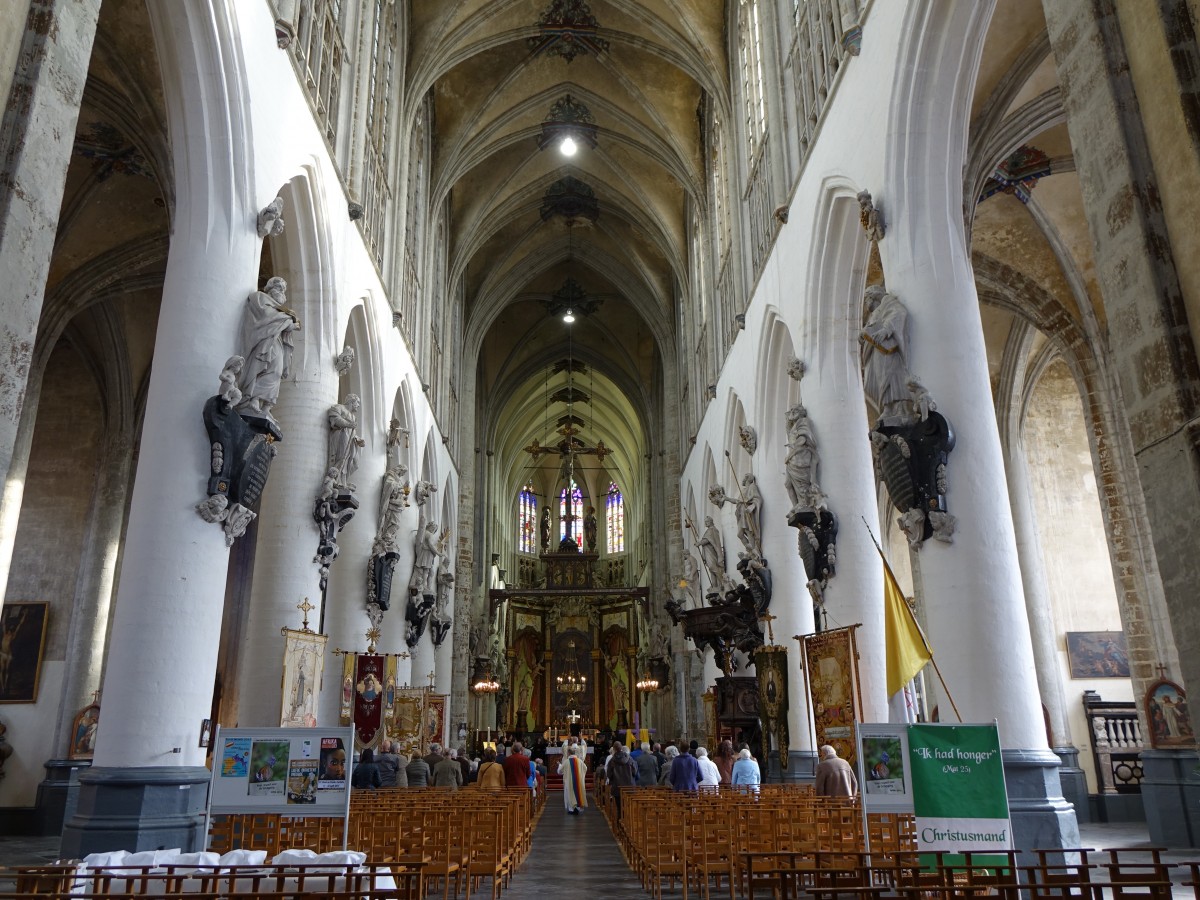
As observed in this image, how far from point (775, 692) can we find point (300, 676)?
21.7 feet

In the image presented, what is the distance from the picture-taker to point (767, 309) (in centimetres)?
1488

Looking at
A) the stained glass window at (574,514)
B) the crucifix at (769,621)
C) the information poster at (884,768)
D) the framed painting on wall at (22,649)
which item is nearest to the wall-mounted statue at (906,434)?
the information poster at (884,768)

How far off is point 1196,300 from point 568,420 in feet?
106

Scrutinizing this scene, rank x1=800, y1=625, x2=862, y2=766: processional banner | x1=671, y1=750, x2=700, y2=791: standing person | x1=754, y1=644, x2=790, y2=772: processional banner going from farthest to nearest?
1. x1=754, y1=644, x2=790, y2=772: processional banner
2. x1=671, y1=750, x2=700, y2=791: standing person
3. x1=800, y1=625, x2=862, y2=766: processional banner

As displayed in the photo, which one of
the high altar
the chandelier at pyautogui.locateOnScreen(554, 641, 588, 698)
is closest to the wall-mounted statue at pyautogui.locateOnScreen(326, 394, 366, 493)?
the high altar

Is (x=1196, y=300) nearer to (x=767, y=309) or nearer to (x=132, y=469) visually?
(x=767, y=309)

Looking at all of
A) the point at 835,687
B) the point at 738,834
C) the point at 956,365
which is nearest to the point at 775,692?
the point at 835,687

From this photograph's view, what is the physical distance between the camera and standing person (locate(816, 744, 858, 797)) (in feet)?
28.0

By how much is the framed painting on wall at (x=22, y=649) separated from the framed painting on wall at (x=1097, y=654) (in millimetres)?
18261

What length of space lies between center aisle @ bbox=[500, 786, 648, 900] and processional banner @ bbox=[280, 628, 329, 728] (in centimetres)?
307

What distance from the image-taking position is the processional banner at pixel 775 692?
→ 521 inches

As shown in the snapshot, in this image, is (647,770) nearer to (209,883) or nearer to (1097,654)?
(1097,654)

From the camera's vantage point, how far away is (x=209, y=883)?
4379 millimetres

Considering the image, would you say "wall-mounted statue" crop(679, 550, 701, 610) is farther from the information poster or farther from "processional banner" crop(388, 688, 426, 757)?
the information poster
